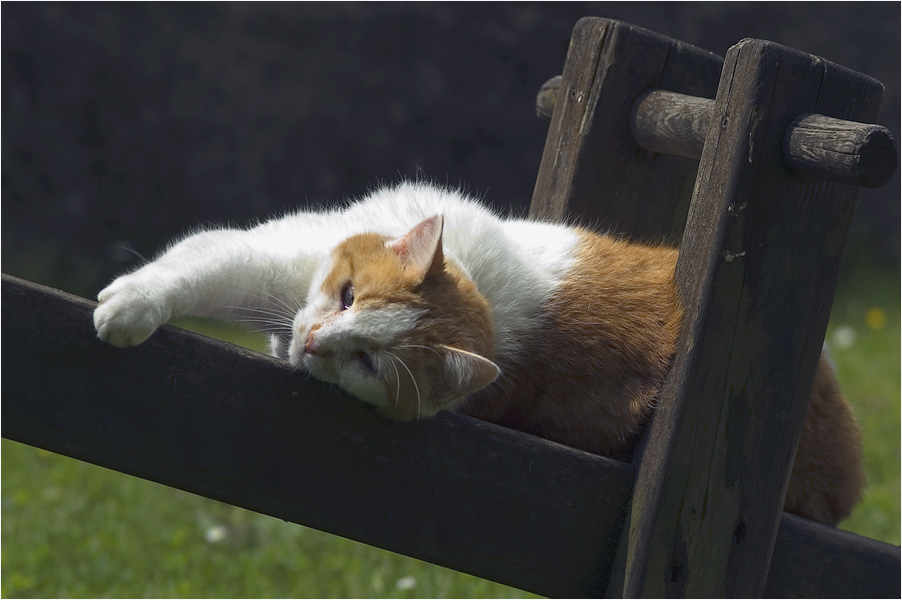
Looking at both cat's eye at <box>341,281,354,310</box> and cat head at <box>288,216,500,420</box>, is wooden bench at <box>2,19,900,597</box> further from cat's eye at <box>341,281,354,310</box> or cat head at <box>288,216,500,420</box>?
cat's eye at <box>341,281,354,310</box>

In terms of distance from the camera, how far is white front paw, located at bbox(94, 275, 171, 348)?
122 centimetres

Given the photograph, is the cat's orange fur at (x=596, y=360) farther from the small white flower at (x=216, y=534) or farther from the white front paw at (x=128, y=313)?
the small white flower at (x=216, y=534)

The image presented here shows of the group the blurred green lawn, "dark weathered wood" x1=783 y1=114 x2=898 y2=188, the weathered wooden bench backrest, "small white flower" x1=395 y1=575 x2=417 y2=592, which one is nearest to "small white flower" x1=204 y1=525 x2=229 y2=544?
the blurred green lawn

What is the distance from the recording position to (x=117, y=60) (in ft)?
16.4

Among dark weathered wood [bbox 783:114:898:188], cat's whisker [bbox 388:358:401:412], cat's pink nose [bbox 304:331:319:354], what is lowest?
cat's whisker [bbox 388:358:401:412]

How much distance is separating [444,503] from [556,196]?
0.97 metres

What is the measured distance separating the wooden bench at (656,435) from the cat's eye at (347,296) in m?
0.24

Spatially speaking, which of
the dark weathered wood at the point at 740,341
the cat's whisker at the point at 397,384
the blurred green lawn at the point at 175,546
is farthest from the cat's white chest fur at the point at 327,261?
the blurred green lawn at the point at 175,546

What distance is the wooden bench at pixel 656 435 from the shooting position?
1.29 m

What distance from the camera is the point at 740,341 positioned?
1470mm

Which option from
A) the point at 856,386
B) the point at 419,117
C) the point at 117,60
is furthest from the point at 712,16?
the point at 117,60

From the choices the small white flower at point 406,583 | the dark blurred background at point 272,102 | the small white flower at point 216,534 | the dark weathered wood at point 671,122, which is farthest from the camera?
the dark blurred background at point 272,102

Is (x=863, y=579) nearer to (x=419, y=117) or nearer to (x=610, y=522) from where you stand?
(x=610, y=522)

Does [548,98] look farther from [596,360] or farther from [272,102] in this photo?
[272,102]
